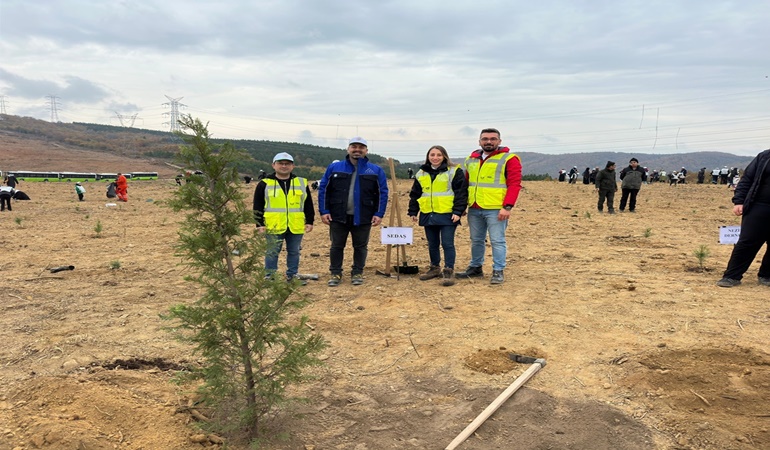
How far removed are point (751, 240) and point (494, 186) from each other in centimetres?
309

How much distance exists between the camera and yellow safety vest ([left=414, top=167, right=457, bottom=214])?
242 inches

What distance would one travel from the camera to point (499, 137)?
6.18m

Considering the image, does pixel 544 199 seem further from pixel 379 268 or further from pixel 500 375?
pixel 500 375

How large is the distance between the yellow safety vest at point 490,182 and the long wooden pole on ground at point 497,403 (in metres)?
2.71

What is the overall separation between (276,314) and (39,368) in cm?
239

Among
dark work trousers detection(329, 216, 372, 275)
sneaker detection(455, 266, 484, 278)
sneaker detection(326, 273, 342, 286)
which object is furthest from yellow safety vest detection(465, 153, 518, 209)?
sneaker detection(326, 273, 342, 286)

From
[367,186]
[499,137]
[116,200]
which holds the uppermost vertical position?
[499,137]

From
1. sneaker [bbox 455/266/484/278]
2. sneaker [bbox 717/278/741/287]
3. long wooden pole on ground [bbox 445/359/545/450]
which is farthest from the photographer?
sneaker [bbox 455/266/484/278]

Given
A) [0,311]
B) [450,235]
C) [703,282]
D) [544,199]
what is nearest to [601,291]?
[703,282]

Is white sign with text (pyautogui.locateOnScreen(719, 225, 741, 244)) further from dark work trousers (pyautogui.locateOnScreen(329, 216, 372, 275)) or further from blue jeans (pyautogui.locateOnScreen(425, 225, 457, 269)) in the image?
dark work trousers (pyautogui.locateOnScreen(329, 216, 372, 275))

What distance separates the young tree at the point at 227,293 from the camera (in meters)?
2.59

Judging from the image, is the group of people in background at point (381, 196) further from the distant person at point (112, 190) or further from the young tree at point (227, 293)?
the distant person at point (112, 190)

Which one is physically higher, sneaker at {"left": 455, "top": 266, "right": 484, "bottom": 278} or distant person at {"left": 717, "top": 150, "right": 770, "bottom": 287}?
distant person at {"left": 717, "top": 150, "right": 770, "bottom": 287}

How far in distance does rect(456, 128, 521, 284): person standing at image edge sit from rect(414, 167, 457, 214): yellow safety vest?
293mm
